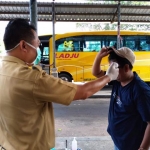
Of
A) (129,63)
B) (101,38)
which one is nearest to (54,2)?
(101,38)

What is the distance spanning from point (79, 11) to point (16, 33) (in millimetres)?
7984

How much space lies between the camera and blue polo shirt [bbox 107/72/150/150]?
6.16ft

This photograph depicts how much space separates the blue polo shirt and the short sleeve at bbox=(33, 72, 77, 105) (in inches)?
28.0

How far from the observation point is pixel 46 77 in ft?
4.66

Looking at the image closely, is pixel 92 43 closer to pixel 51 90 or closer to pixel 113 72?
Answer: pixel 113 72

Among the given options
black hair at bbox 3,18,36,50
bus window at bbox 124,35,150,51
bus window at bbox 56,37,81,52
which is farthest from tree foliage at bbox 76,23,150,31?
black hair at bbox 3,18,36,50

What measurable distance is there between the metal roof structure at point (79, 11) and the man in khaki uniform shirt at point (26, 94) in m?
7.31

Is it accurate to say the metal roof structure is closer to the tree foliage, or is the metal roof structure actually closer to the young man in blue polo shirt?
the young man in blue polo shirt

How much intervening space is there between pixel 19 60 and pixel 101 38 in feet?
36.3

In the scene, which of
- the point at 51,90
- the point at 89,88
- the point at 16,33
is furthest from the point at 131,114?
the point at 16,33

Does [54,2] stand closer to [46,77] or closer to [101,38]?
[101,38]

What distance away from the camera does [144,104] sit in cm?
185

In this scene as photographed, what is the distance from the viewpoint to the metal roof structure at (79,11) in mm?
8578

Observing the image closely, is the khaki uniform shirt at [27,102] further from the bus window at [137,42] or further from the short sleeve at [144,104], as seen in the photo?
the bus window at [137,42]
